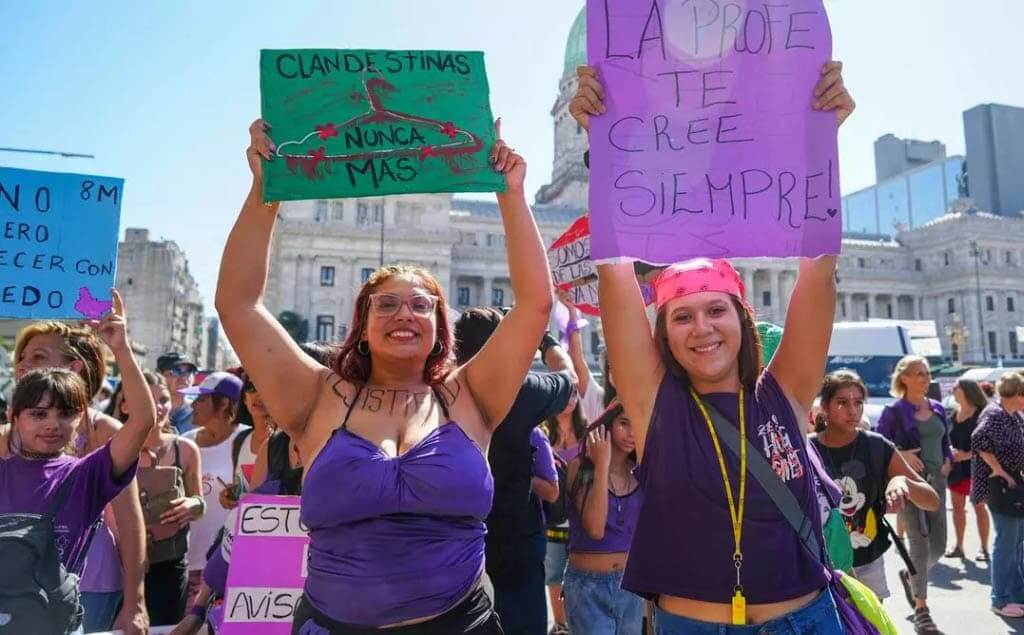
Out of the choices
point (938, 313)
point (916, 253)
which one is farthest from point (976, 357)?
point (916, 253)

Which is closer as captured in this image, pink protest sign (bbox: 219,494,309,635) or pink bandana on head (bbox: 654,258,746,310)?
pink bandana on head (bbox: 654,258,746,310)

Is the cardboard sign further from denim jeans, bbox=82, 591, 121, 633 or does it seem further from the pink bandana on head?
denim jeans, bbox=82, 591, 121, 633

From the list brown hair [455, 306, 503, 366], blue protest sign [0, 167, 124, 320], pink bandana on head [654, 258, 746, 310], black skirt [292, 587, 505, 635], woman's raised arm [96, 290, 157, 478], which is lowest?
black skirt [292, 587, 505, 635]

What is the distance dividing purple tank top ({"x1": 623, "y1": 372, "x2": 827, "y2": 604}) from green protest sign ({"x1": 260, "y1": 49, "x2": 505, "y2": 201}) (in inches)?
39.8

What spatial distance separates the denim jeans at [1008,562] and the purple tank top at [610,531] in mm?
4065

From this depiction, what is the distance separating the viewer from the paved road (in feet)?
17.8

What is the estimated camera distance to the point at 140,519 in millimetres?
3107

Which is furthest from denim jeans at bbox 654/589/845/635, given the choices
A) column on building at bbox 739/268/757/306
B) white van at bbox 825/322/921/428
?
column on building at bbox 739/268/757/306

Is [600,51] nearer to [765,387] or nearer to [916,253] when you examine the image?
[765,387]

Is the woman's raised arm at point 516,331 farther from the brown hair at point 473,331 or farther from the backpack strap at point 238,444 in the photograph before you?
the backpack strap at point 238,444

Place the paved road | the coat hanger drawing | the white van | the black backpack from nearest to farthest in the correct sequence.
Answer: the black backpack, the coat hanger drawing, the paved road, the white van

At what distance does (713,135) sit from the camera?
242 centimetres

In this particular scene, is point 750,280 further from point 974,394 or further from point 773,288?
point 974,394

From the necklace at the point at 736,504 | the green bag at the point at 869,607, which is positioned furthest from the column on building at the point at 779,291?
the necklace at the point at 736,504
